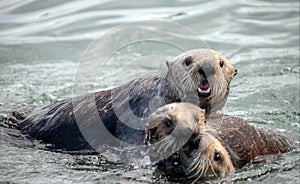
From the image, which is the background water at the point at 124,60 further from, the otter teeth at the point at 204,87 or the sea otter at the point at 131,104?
the otter teeth at the point at 204,87

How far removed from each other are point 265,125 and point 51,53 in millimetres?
4280

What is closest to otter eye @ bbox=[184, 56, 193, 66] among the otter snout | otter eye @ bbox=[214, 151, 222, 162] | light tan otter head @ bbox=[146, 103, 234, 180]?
the otter snout

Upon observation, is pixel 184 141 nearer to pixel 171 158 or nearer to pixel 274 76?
pixel 171 158

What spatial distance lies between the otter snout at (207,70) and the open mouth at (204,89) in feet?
0.22

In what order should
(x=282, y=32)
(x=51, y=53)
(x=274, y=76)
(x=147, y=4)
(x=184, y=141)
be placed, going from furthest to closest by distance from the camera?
(x=147, y=4) < (x=282, y=32) < (x=51, y=53) < (x=274, y=76) < (x=184, y=141)

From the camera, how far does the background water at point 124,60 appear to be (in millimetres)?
6145

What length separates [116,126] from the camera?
21.5ft

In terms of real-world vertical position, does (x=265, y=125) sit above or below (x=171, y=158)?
below

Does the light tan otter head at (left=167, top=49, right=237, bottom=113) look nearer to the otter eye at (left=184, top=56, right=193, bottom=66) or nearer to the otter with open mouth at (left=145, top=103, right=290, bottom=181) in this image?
the otter eye at (left=184, top=56, right=193, bottom=66)

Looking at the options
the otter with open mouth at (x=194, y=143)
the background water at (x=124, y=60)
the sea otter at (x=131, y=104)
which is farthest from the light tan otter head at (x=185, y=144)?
the sea otter at (x=131, y=104)

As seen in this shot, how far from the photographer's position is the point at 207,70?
19.1 ft

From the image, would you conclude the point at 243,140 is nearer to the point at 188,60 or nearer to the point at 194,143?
the point at 188,60

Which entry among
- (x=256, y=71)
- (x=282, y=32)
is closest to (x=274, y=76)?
(x=256, y=71)

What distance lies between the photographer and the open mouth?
586 centimetres
